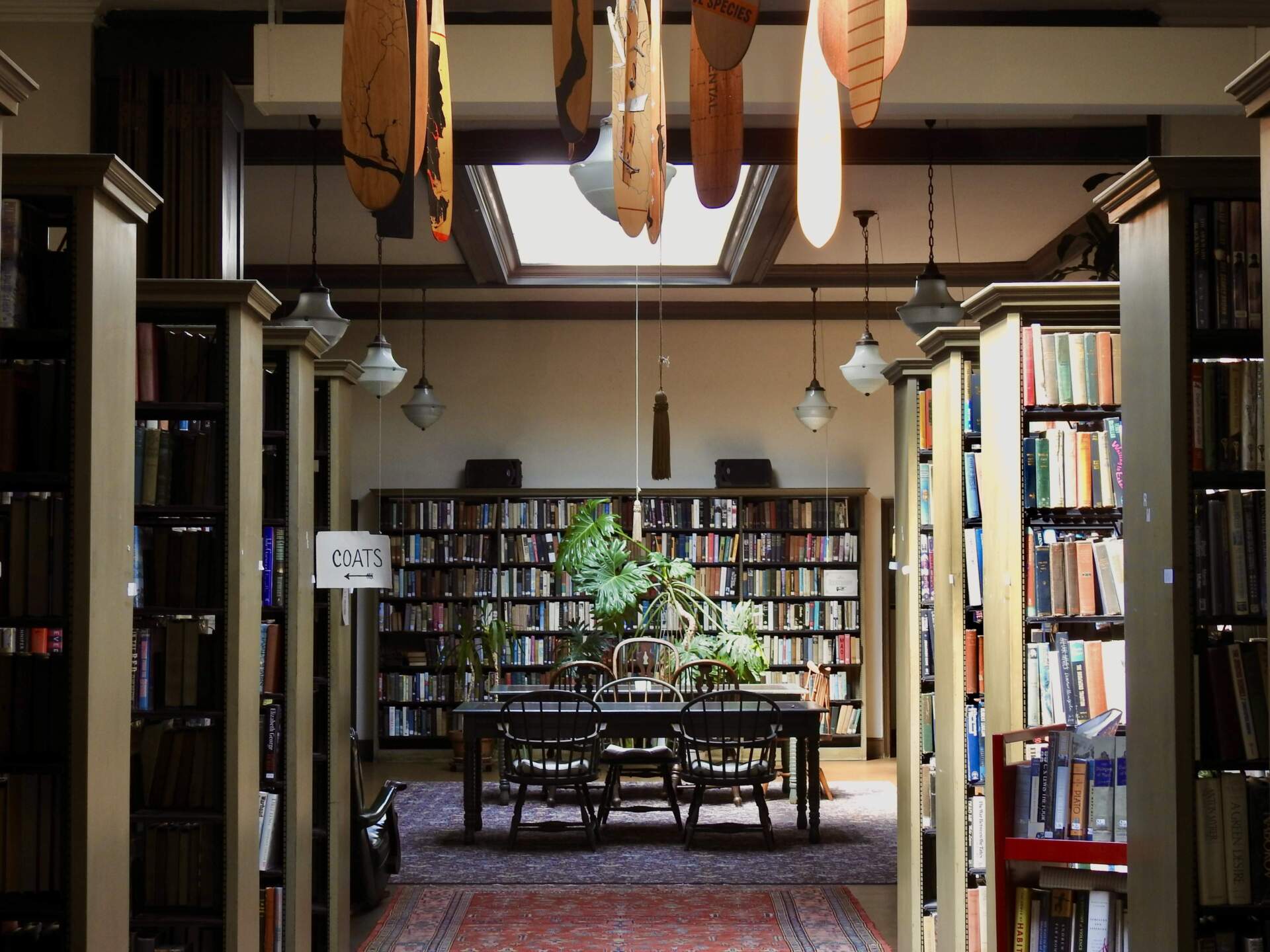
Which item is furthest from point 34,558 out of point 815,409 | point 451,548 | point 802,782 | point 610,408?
point 610,408

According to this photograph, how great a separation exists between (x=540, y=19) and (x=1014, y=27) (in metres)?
1.88

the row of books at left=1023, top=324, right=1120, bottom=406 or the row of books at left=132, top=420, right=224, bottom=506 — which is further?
the row of books at left=132, top=420, right=224, bottom=506

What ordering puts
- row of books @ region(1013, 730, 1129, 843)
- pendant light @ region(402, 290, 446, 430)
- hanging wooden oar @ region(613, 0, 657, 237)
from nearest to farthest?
hanging wooden oar @ region(613, 0, 657, 237)
row of books @ region(1013, 730, 1129, 843)
pendant light @ region(402, 290, 446, 430)

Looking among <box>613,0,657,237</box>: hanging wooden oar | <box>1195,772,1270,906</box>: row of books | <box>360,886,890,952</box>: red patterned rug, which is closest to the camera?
<box>613,0,657,237</box>: hanging wooden oar

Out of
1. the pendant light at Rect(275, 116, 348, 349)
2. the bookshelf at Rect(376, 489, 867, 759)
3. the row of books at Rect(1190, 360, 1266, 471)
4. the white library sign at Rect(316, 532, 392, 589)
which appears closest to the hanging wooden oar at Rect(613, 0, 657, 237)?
the row of books at Rect(1190, 360, 1266, 471)

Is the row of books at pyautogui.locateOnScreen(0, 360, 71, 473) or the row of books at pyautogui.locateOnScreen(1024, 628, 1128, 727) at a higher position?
the row of books at pyautogui.locateOnScreen(0, 360, 71, 473)

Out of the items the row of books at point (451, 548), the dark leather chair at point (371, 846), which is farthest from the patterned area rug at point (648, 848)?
the row of books at point (451, 548)

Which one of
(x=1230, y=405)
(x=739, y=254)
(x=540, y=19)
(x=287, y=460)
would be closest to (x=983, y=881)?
(x=1230, y=405)

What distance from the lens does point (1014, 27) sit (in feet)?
17.8

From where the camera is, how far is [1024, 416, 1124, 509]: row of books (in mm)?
4176

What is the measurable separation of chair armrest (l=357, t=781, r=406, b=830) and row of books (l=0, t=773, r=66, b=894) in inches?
117

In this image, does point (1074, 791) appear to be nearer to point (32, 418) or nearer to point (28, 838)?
point (28, 838)

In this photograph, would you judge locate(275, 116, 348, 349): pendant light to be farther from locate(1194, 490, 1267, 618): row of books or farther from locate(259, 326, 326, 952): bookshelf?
locate(1194, 490, 1267, 618): row of books

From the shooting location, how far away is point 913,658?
17.5ft
